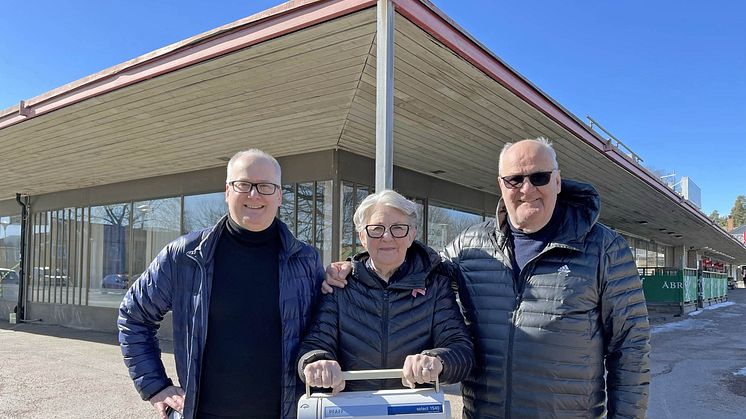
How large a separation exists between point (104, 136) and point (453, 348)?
6.03 meters

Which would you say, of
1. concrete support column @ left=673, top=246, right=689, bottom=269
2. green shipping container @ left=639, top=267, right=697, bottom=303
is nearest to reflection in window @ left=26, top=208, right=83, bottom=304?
green shipping container @ left=639, top=267, right=697, bottom=303

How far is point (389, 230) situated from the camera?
186 cm

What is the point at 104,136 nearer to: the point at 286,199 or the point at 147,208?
the point at 286,199

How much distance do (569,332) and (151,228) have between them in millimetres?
9581

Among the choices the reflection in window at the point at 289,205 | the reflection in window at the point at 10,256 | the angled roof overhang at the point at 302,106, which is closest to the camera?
the angled roof overhang at the point at 302,106

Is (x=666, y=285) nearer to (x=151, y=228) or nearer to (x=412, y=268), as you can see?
(x=151, y=228)

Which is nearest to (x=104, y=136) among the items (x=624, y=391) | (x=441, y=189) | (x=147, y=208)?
(x=147, y=208)

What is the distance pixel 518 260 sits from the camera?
75.3 inches

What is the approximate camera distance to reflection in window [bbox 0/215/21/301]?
13.0 m

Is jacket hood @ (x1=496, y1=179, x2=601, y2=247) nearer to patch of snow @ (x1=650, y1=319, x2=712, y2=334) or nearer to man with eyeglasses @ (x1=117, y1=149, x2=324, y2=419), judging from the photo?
man with eyeglasses @ (x1=117, y1=149, x2=324, y2=419)

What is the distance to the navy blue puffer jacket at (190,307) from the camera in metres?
1.92

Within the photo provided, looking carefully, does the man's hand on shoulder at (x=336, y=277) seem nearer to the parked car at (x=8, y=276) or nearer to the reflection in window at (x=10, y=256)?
the reflection in window at (x=10, y=256)

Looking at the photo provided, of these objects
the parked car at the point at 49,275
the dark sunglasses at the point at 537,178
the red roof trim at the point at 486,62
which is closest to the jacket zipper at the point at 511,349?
the dark sunglasses at the point at 537,178

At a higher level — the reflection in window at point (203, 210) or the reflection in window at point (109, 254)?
the reflection in window at point (203, 210)
